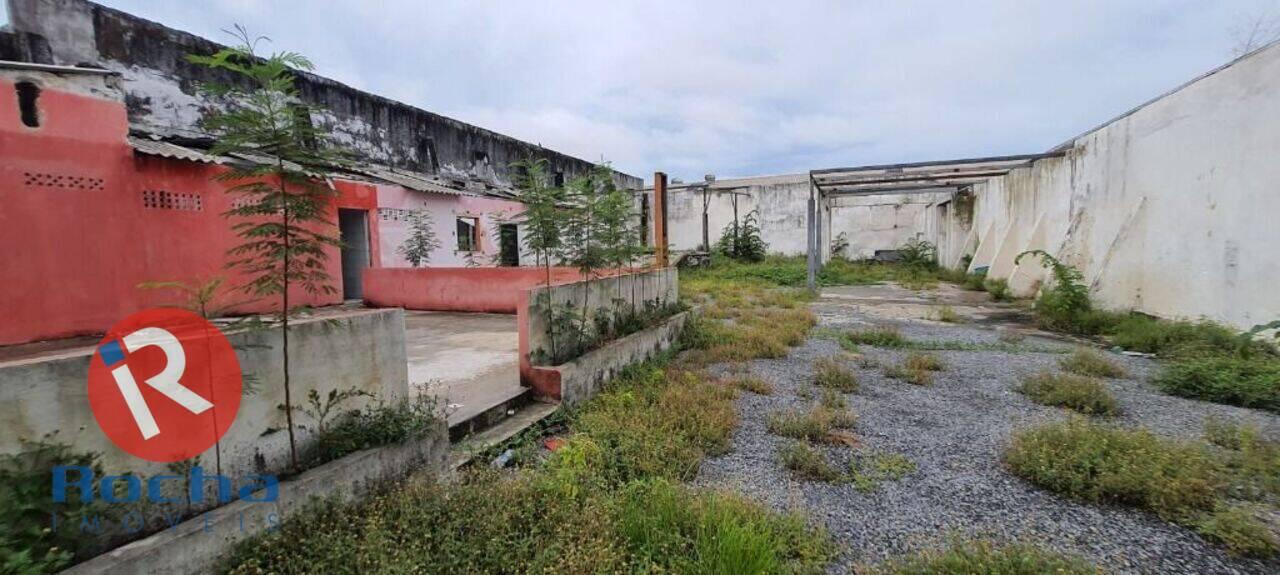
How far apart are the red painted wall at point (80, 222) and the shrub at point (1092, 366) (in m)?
8.58

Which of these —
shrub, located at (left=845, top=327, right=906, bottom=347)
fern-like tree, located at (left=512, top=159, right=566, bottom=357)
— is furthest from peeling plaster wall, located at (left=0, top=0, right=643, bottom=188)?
shrub, located at (left=845, top=327, right=906, bottom=347)

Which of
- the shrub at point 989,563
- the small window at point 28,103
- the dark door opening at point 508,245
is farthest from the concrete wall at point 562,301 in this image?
the dark door opening at point 508,245

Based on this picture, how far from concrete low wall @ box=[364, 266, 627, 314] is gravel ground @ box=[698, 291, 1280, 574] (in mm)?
4811

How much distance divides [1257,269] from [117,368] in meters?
9.27

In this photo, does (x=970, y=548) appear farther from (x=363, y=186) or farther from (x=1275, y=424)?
(x=363, y=186)

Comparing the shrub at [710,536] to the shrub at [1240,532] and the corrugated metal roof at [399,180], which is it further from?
the corrugated metal roof at [399,180]

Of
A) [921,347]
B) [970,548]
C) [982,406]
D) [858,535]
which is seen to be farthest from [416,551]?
[921,347]

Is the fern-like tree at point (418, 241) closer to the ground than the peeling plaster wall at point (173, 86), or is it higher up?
closer to the ground

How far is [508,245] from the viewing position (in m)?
13.0

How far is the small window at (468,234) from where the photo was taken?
41.1ft

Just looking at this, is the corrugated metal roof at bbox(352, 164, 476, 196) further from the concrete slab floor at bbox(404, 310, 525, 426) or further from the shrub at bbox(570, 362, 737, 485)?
the shrub at bbox(570, 362, 737, 485)

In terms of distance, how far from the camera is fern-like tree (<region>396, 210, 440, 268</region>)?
429 inches

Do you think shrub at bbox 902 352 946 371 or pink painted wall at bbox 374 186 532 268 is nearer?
shrub at bbox 902 352 946 371

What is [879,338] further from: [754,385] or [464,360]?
[464,360]
